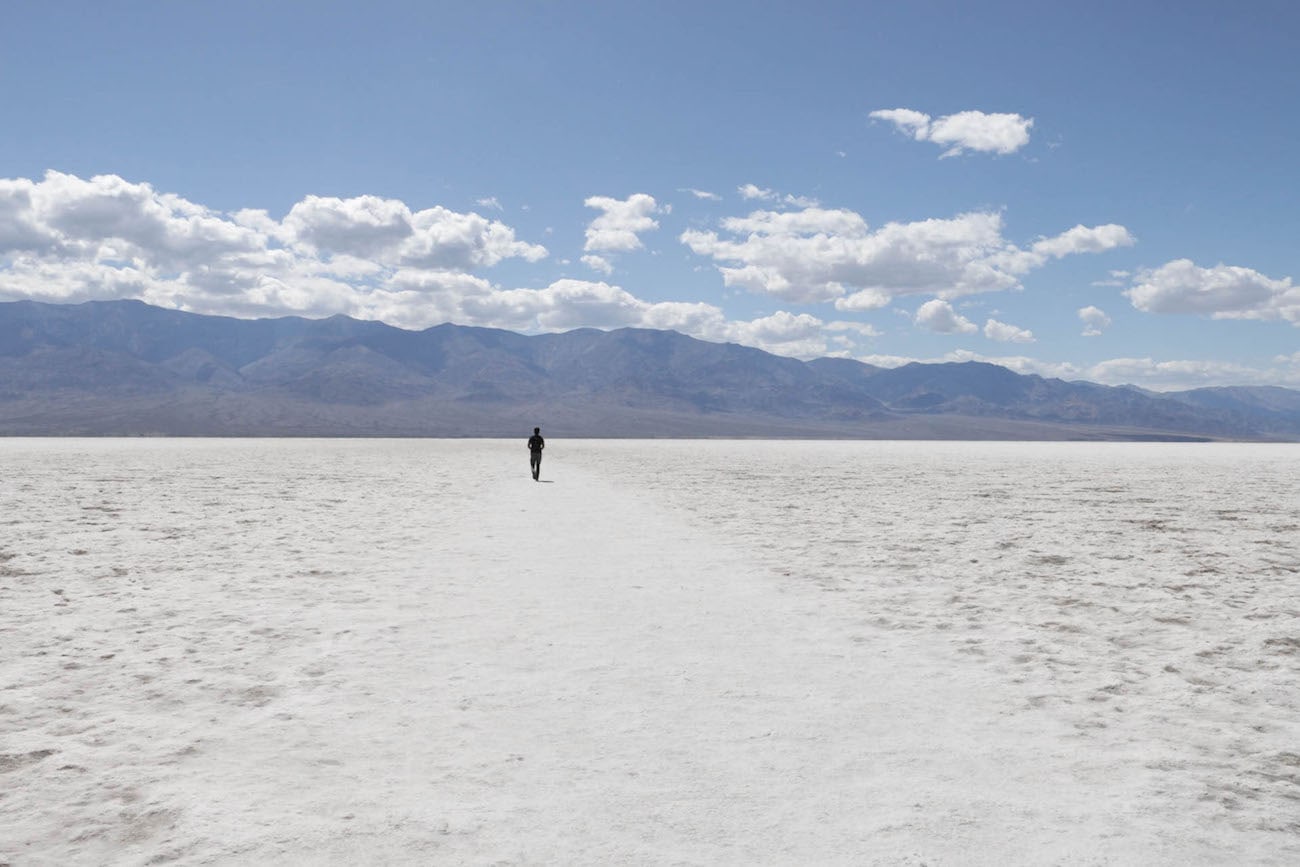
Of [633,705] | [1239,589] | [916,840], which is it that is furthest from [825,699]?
[1239,589]

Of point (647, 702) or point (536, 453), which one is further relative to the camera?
point (536, 453)

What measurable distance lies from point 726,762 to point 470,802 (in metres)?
1.37

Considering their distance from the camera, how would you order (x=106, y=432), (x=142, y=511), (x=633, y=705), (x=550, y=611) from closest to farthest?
(x=633, y=705) < (x=550, y=611) < (x=142, y=511) < (x=106, y=432)

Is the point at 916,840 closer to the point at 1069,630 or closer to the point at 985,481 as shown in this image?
the point at 1069,630

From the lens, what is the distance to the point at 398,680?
19.6 feet

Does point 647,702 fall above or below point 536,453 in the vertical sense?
below

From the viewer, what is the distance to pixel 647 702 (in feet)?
18.0

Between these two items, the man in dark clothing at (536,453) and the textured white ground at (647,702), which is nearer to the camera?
the textured white ground at (647,702)

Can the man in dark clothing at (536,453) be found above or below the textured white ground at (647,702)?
above

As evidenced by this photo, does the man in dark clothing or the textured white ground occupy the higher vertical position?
the man in dark clothing

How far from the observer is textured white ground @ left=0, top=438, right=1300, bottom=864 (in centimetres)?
371

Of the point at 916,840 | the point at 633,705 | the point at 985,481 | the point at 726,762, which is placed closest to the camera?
the point at 916,840

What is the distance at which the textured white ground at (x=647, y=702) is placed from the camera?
12.2 feet

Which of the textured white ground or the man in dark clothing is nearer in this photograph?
the textured white ground
